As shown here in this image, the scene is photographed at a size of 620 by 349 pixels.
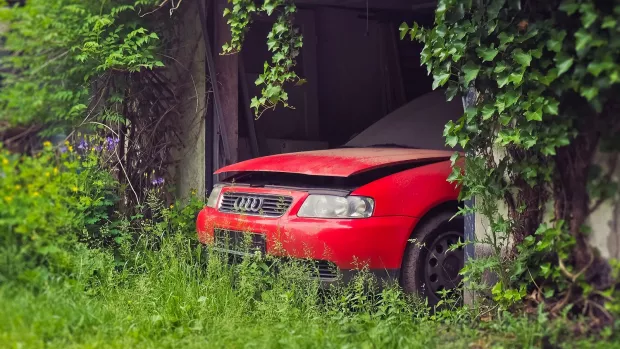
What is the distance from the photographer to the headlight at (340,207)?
542 centimetres

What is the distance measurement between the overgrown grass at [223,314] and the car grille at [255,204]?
37cm

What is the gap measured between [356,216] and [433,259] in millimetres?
711

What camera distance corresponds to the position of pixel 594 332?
4.28 metres

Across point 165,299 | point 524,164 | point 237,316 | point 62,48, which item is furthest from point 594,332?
point 62,48

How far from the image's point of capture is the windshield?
678 centimetres

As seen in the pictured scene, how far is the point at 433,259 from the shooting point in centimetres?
569

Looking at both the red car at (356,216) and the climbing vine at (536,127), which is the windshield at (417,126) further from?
the climbing vine at (536,127)

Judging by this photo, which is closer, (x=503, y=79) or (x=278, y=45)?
(x=503, y=79)

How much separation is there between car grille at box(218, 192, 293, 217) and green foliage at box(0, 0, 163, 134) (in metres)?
1.34

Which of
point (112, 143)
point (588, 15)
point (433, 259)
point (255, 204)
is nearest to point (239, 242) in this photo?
point (255, 204)

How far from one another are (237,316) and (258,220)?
76cm

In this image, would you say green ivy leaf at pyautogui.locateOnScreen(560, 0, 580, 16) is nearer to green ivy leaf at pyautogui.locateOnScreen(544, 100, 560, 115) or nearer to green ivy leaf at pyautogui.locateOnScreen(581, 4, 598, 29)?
green ivy leaf at pyautogui.locateOnScreen(581, 4, 598, 29)

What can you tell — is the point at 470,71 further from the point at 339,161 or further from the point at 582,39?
the point at 339,161

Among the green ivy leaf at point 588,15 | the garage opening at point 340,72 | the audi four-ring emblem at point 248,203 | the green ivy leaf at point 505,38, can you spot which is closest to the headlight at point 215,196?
the audi four-ring emblem at point 248,203
